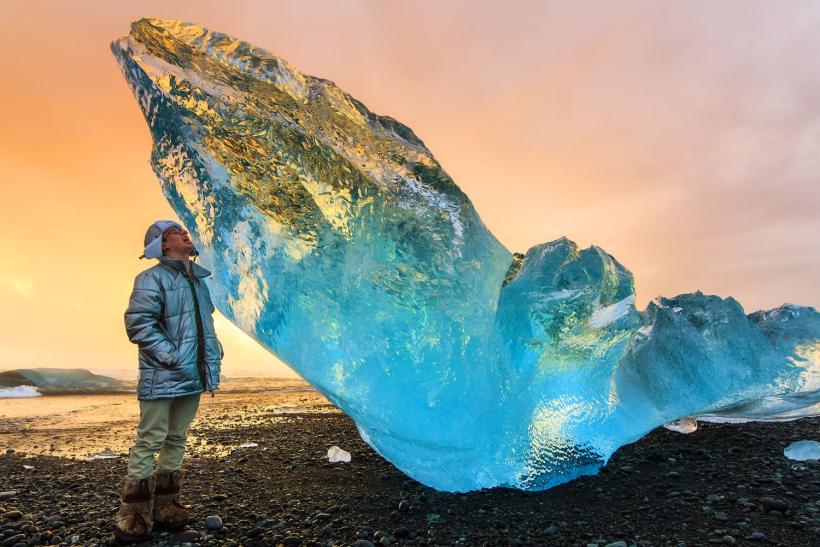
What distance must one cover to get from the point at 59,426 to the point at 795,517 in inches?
466

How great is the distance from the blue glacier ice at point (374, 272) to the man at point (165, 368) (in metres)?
0.57

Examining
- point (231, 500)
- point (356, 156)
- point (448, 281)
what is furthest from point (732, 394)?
point (231, 500)

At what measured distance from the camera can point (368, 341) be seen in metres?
4.11

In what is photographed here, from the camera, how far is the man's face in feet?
12.4

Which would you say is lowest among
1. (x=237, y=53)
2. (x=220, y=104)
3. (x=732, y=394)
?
(x=732, y=394)

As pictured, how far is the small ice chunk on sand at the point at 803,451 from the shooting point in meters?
4.73

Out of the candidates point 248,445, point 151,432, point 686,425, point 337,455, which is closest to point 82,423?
point 248,445

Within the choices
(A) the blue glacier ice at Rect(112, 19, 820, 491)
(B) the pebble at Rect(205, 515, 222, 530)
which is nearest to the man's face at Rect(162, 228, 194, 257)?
(A) the blue glacier ice at Rect(112, 19, 820, 491)

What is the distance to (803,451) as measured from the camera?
480 cm

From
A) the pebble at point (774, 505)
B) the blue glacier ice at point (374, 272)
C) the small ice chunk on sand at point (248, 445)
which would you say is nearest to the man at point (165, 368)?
the blue glacier ice at point (374, 272)

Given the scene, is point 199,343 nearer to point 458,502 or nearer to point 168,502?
point 168,502

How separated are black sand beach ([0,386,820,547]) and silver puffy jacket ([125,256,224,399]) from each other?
1028mm

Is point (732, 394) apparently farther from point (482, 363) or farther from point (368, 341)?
point (368, 341)

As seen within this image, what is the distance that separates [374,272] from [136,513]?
2.33 meters
